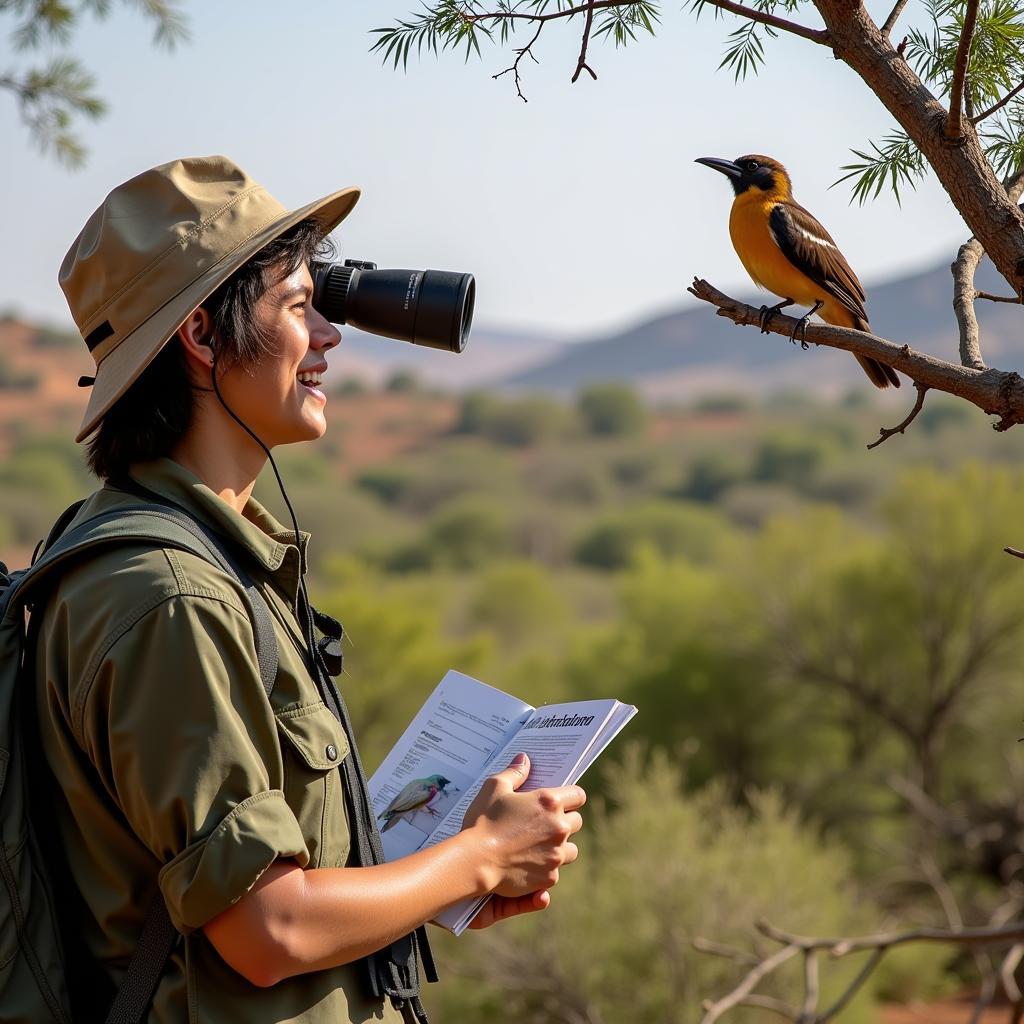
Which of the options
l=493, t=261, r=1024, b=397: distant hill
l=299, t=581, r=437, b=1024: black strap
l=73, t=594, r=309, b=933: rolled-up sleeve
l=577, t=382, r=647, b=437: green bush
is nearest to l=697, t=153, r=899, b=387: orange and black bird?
l=299, t=581, r=437, b=1024: black strap

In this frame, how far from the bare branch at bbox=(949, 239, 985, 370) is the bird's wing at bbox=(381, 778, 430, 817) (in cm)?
91

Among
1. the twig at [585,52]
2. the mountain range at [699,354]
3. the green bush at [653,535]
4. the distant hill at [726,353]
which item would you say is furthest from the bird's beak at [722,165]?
the distant hill at [726,353]

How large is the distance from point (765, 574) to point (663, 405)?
5324 centimetres

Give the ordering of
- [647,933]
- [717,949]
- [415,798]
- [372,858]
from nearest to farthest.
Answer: [372,858] < [415,798] < [717,949] < [647,933]

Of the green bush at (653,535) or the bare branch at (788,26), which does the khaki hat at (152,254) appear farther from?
the green bush at (653,535)

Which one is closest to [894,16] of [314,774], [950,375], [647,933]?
[950,375]

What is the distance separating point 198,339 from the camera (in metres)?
1.66

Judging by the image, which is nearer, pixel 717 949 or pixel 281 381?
pixel 281 381

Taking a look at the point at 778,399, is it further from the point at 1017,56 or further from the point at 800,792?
the point at 1017,56

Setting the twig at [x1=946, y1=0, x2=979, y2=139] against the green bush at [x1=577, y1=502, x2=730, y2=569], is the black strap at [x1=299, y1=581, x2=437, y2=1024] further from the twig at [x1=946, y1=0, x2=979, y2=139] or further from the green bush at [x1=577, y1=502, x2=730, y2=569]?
the green bush at [x1=577, y1=502, x2=730, y2=569]

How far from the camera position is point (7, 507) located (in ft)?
109

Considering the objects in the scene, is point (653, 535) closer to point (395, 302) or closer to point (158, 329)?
point (395, 302)

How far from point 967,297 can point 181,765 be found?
1.12 m

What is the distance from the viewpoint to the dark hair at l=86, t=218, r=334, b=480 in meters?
1.66
